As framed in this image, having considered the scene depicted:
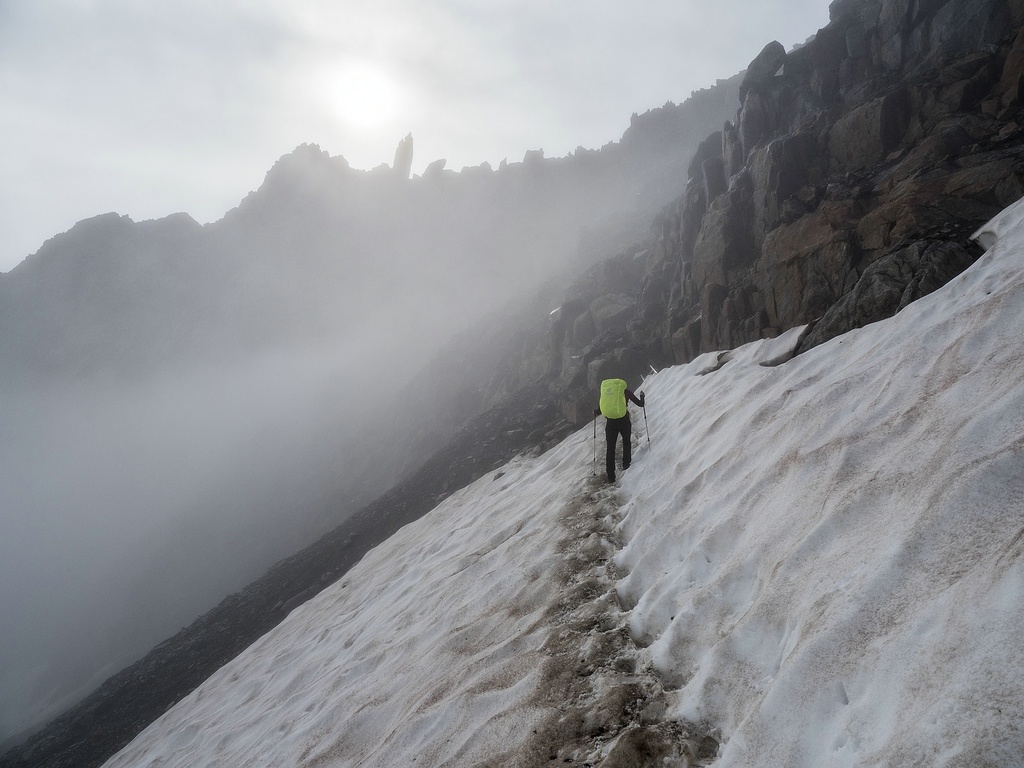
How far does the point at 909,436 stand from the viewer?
444cm

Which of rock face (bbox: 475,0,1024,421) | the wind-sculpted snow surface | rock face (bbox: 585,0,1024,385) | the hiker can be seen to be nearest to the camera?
the wind-sculpted snow surface

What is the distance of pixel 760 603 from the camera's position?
12.6 ft

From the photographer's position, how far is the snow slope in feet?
8.56

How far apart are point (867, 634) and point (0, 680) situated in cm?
7475

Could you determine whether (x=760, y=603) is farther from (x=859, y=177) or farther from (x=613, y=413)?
(x=859, y=177)

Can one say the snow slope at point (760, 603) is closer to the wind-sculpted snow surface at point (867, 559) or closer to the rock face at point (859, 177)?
the wind-sculpted snow surface at point (867, 559)

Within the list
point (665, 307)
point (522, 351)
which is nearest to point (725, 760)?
point (665, 307)

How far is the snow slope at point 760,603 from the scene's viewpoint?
2.61 meters

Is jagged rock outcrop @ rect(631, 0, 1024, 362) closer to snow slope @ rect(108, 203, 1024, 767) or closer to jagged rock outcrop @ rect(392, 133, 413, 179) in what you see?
snow slope @ rect(108, 203, 1024, 767)

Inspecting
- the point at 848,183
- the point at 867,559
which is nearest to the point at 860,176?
the point at 848,183

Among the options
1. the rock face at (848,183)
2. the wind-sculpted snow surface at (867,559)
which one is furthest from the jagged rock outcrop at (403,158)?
the wind-sculpted snow surface at (867,559)

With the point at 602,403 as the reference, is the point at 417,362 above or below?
above

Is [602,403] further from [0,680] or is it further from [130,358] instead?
[130,358]

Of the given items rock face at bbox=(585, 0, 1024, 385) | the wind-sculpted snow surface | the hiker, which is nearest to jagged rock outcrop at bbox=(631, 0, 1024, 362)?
rock face at bbox=(585, 0, 1024, 385)
